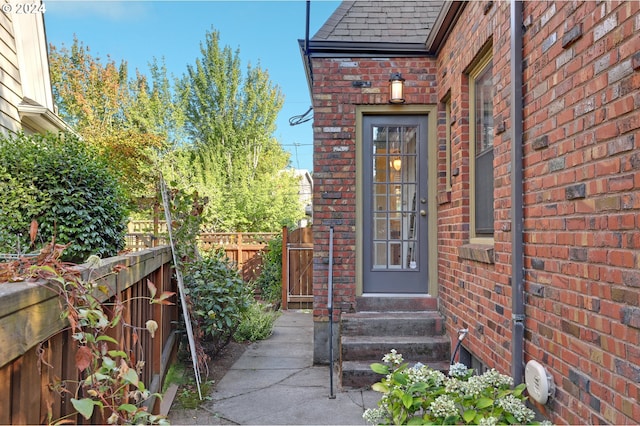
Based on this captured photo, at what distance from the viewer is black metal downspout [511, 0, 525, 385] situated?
2357 millimetres

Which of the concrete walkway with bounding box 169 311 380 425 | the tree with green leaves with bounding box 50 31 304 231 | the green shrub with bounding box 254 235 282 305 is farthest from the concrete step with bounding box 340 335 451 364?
the tree with green leaves with bounding box 50 31 304 231

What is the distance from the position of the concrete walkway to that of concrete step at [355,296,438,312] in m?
0.57

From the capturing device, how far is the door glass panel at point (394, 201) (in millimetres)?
4570

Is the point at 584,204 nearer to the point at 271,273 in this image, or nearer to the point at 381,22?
the point at 381,22

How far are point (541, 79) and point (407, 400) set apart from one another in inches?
69.1

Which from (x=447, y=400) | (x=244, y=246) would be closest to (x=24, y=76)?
(x=244, y=246)

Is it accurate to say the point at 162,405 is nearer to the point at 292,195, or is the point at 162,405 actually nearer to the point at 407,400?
the point at 407,400

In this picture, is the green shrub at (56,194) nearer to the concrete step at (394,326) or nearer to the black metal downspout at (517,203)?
the concrete step at (394,326)

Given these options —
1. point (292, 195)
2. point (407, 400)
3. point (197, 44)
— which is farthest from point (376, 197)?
point (197, 44)

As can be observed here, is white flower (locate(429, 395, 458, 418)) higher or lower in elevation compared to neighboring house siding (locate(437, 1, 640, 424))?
lower

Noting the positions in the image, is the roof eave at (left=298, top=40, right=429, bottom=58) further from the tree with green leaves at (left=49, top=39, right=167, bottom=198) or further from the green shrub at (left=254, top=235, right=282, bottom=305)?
the tree with green leaves at (left=49, top=39, right=167, bottom=198)

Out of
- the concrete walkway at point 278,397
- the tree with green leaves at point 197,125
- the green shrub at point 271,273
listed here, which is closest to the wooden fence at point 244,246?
the green shrub at point 271,273

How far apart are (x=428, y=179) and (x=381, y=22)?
1.82 m

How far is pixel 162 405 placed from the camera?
304cm
